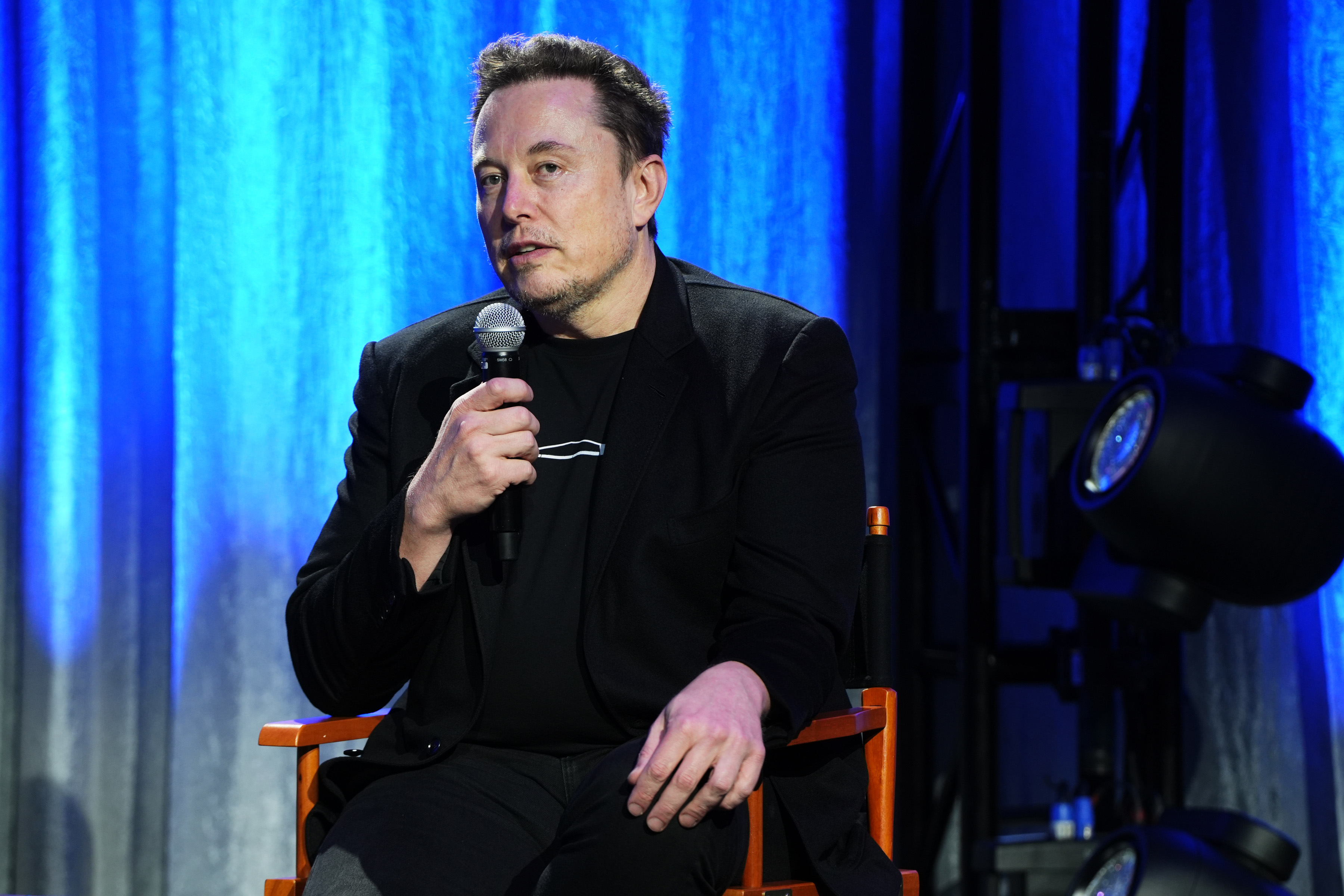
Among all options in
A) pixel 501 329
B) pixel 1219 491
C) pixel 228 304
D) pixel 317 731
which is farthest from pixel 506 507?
pixel 228 304

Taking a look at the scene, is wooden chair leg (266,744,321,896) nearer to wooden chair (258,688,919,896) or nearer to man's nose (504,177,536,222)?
wooden chair (258,688,919,896)

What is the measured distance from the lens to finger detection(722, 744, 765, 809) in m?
1.00

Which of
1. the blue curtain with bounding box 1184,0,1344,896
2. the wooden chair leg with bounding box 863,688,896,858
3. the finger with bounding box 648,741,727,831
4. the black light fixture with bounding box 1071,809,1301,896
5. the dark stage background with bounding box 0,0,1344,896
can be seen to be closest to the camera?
the finger with bounding box 648,741,727,831

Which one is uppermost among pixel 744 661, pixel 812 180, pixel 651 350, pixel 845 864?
pixel 812 180

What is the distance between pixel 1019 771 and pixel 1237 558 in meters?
1.19

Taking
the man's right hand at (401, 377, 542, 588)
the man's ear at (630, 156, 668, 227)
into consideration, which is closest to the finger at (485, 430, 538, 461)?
the man's right hand at (401, 377, 542, 588)

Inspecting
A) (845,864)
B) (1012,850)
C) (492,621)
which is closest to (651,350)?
(492,621)

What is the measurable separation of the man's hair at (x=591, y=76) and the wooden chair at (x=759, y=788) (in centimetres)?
70

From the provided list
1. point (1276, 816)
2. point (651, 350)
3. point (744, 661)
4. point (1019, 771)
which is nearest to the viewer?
point (744, 661)

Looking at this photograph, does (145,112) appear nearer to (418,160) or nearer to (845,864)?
(418,160)

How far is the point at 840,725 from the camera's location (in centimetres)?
133

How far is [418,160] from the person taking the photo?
2.76 meters

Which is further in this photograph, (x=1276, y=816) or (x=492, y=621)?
(x=1276, y=816)

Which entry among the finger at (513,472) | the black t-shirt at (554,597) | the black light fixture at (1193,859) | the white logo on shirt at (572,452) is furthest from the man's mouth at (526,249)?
the black light fixture at (1193,859)
